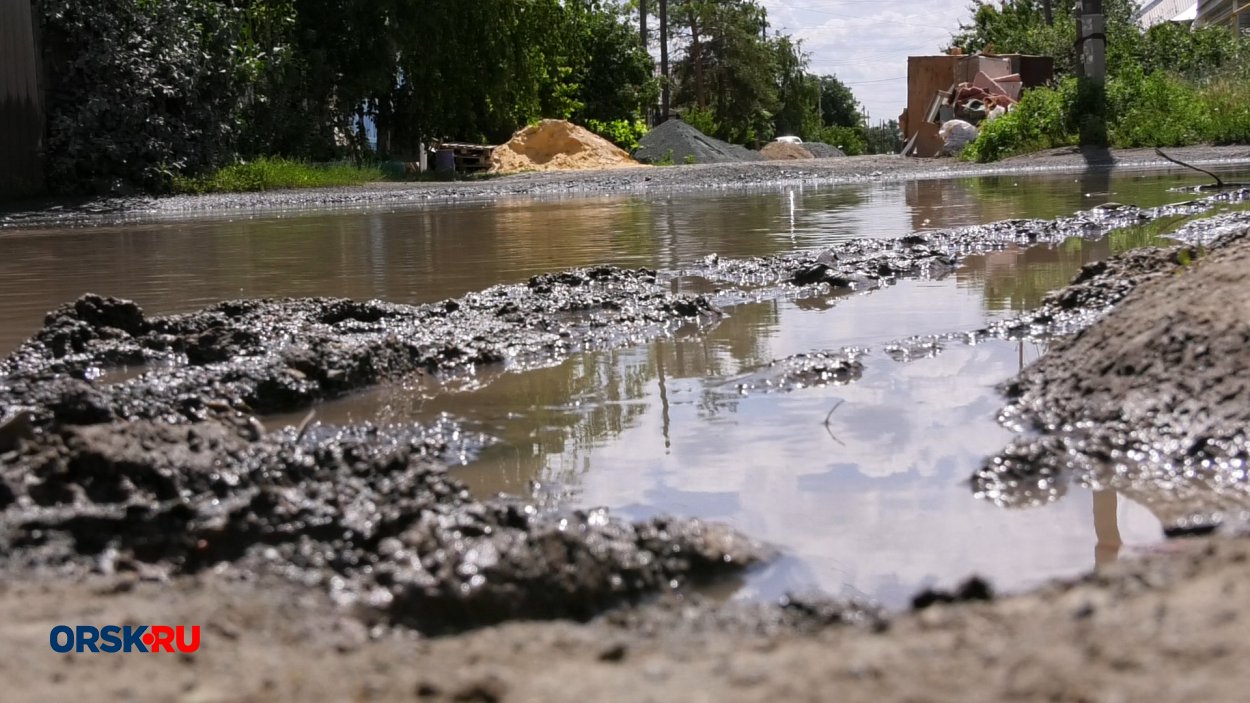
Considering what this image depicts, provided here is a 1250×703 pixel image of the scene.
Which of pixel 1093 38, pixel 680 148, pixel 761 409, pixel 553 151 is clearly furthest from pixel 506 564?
pixel 680 148

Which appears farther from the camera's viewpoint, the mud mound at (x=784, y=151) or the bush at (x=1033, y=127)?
the mud mound at (x=784, y=151)

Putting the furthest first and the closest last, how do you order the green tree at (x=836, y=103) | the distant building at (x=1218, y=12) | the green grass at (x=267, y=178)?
the green tree at (x=836, y=103), the distant building at (x=1218, y=12), the green grass at (x=267, y=178)

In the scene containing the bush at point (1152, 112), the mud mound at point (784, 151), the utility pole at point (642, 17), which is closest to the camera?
the bush at point (1152, 112)

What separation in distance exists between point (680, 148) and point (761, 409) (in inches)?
1083

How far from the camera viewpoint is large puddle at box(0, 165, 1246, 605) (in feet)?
8.46

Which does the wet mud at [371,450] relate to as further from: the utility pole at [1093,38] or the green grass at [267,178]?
the utility pole at [1093,38]

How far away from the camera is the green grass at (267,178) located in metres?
18.2

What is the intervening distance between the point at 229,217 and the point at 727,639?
506 inches

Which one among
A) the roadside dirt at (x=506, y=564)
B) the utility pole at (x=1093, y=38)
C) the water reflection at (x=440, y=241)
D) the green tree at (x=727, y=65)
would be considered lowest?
the roadside dirt at (x=506, y=564)

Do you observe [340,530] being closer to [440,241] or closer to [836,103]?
[440,241]

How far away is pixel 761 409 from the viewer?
3689 millimetres

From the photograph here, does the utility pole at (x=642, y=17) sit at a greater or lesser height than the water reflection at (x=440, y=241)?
greater

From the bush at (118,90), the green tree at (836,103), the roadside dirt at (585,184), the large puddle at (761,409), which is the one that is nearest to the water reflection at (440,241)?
the large puddle at (761,409)

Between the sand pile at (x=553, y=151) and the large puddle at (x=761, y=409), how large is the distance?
720 inches
